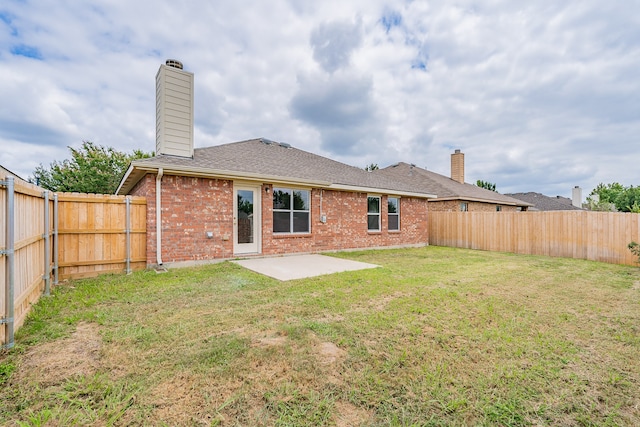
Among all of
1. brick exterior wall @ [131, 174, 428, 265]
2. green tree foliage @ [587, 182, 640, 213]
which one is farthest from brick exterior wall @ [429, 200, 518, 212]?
green tree foliage @ [587, 182, 640, 213]

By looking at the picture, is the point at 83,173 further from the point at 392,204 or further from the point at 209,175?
the point at 392,204

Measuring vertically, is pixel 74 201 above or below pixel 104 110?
below

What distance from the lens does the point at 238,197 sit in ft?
28.0

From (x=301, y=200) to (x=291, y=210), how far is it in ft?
1.84

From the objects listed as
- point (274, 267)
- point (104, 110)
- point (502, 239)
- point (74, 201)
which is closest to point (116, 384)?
point (274, 267)

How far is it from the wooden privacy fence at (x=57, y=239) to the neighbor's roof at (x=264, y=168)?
4.35 feet

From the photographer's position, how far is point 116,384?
2277mm

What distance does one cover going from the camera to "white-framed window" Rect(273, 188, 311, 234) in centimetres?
933

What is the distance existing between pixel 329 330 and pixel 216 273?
13.6 ft

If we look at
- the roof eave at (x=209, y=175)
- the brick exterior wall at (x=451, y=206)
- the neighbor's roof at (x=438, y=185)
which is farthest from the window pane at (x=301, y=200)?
the brick exterior wall at (x=451, y=206)

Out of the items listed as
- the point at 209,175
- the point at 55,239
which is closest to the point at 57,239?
the point at 55,239

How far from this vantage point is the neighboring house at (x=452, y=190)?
1688cm

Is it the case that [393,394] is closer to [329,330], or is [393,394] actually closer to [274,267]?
[329,330]

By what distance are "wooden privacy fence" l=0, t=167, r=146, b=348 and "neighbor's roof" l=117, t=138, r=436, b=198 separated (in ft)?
4.35
